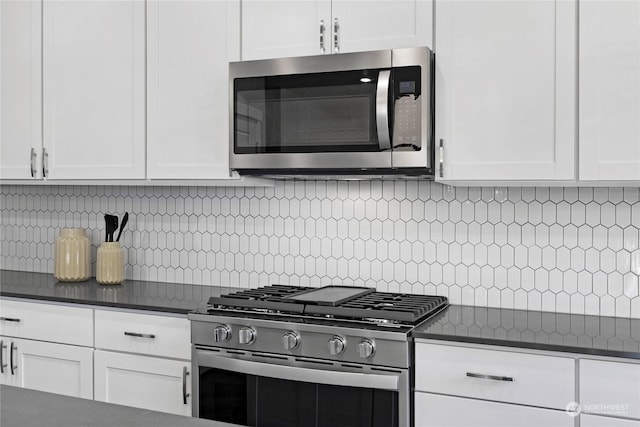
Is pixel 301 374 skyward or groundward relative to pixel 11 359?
skyward

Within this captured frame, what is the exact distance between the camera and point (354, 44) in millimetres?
2547

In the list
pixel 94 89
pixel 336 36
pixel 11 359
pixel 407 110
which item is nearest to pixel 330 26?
pixel 336 36

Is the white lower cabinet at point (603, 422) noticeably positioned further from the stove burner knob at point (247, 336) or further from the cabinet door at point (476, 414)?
the stove burner knob at point (247, 336)

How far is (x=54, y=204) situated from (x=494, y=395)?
2683mm

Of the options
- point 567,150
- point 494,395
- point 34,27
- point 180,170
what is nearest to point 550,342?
point 494,395

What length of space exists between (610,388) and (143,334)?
174 cm

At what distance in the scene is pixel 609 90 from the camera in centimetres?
217

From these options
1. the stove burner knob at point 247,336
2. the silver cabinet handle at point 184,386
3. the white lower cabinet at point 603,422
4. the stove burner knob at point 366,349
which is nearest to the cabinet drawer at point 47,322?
the silver cabinet handle at point 184,386

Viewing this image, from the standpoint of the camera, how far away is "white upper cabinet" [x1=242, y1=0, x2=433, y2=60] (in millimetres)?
2459

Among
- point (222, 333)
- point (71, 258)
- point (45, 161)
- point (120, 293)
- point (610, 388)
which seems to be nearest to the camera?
point (610, 388)

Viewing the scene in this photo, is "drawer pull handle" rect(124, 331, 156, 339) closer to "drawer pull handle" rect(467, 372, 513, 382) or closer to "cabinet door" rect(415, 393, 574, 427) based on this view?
"cabinet door" rect(415, 393, 574, 427)

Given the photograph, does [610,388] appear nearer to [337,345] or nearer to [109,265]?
[337,345]

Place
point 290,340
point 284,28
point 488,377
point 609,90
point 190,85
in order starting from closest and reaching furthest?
point 488,377
point 609,90
point 290,340
point 284,28
point 190,85

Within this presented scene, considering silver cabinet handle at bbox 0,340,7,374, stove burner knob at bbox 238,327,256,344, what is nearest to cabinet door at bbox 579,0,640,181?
stove burner knob at bbox 238,327,256,344
